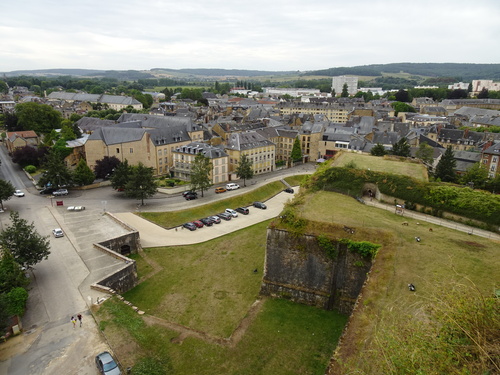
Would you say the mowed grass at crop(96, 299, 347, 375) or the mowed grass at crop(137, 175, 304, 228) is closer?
the mowed grass at crop(96, 299, 347, 375)

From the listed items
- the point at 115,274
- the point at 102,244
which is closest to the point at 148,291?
the point at 115,274

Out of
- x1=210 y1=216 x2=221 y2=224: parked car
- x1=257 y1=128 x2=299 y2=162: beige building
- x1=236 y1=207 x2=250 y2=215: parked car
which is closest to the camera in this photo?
x1=210 y1=216 x2=221 y2=224: parked car

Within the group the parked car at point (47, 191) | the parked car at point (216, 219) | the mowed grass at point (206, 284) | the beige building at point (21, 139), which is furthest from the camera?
the beige building at point (21, 139)

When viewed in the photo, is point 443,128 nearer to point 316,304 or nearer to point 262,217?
point 262,217

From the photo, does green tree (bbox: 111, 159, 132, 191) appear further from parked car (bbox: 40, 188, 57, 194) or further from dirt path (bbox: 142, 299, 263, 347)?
dirt path (bbox: 142, 299, 263, 347)

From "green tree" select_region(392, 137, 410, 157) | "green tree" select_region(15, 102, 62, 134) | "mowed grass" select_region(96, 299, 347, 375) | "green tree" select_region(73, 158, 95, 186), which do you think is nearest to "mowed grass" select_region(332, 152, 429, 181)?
"green tree" select_region(392, 137, 410, 157)

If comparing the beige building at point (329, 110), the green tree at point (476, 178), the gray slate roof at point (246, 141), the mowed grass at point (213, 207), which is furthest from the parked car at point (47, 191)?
the beige building at point (329, 110)

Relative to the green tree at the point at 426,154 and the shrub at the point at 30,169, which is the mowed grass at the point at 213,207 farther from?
the shrub at the point at 30,169
